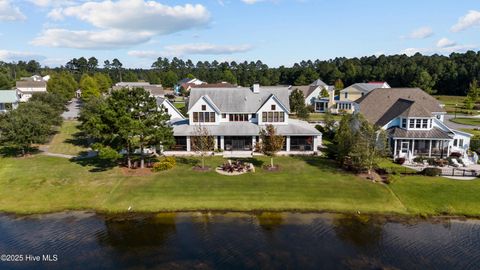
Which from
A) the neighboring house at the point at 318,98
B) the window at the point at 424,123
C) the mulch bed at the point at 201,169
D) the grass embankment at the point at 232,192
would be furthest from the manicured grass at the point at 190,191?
the neighboring house at the point at 318,98

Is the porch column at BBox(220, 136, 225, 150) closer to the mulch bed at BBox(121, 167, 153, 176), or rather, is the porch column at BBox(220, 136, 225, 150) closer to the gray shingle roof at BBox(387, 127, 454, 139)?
the mulch bed at BBox(121, 167, 153, 176)

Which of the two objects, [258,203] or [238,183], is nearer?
[258,203]

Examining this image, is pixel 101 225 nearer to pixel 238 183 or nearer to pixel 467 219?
pixel 238 183

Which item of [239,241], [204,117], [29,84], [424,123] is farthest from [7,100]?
[424,123]

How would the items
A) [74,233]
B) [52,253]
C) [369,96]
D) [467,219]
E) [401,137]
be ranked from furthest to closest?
[369,96] → [401,137] → [467,219] → [74,233] → [52,253]

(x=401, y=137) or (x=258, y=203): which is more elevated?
(x=401, y=137)

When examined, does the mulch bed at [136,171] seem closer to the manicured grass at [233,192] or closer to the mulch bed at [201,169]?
the manicured grass at [233,192]

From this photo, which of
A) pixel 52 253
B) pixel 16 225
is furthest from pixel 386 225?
pixel 16 225
